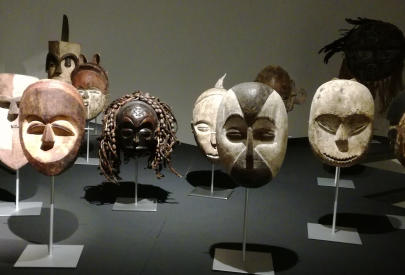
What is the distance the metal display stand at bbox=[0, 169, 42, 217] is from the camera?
3314mm

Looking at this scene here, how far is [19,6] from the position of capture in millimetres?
5898

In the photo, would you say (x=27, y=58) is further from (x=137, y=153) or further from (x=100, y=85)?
(x=137, y=153)

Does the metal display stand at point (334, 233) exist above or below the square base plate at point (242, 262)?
above

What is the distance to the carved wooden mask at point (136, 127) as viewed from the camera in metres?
3.24

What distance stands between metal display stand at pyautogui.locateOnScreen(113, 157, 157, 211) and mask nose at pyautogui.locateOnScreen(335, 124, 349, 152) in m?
1.46

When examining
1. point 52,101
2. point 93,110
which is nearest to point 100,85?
point 93,110

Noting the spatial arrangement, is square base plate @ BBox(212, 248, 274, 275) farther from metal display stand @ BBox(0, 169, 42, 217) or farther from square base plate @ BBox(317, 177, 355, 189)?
square base plate @ BBox(317, 177, 355, 189)

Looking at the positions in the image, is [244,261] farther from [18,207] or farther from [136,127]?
[18,207]

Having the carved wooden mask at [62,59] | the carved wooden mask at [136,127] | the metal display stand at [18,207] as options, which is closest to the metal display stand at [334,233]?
the carved wooden mask at [136,127]

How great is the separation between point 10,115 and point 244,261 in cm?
189

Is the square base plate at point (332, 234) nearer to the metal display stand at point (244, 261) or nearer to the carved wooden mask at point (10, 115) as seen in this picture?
the metal display stand at point (244, 261)

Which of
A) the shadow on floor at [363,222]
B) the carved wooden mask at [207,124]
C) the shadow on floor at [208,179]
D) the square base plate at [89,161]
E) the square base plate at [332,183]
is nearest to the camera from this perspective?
the shadow on floor at [363,222]

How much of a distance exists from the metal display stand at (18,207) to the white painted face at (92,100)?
1206 mm

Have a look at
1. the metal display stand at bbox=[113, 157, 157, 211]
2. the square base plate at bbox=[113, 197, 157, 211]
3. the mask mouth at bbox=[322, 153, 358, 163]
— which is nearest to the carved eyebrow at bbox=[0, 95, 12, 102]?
the metal display stand at bbox=[113, 157, 157, 211]
